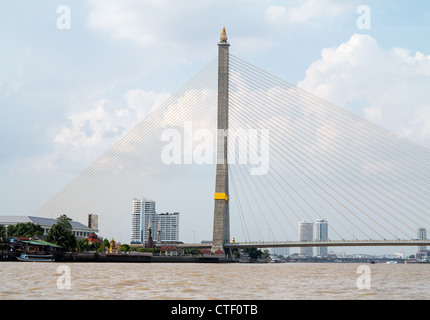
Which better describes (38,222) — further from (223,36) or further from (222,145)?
(223,36)

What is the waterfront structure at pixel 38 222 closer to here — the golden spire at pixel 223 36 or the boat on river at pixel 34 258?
the boat on river at pixel 34 258

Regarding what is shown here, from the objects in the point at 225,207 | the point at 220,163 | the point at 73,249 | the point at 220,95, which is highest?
the point at 220,95

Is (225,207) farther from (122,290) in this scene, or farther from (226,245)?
(122,290)

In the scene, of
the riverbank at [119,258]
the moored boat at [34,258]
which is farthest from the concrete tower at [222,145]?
the moored boat at [34,258]

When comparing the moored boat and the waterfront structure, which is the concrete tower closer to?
the moored boat

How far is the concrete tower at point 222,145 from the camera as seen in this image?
3548 inches

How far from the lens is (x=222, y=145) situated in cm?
9119

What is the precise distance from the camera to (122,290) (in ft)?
89.1

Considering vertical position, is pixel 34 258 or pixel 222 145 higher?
pixel 222 145

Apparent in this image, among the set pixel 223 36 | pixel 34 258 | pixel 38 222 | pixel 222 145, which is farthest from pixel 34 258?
pixel 38 222
